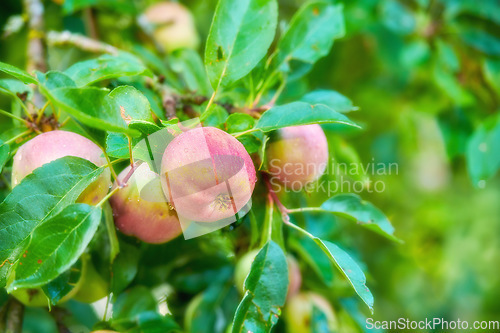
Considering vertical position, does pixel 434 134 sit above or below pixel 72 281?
below

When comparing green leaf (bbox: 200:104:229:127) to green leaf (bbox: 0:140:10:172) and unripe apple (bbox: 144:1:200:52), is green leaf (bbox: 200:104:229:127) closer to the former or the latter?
green leaf (bbox: 0:140:10:172)

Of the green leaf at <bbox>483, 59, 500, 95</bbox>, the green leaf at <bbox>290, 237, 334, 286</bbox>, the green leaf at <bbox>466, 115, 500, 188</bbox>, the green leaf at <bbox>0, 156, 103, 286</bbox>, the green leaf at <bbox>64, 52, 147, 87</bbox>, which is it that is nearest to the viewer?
the green leaf at <bbox>0, 156, 103, 286</bbox>

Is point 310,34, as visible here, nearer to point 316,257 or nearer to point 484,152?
point 316,257

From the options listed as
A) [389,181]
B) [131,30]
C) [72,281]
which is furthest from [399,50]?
[72,281]

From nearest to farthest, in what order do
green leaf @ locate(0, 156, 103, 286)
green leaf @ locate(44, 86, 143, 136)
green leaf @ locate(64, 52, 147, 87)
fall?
green leaf @ locate(44, 86, 143, 136) < green leaf @ locate(0, 156, 103, 286) < green leaf @ locate(64, 52, 147, 87)

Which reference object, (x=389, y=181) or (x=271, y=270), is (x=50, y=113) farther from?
(x=389, y=181)

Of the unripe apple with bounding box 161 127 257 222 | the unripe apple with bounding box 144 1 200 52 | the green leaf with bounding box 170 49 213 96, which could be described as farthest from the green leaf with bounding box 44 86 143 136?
the unripe apple with bounding box 144 1 200 52
